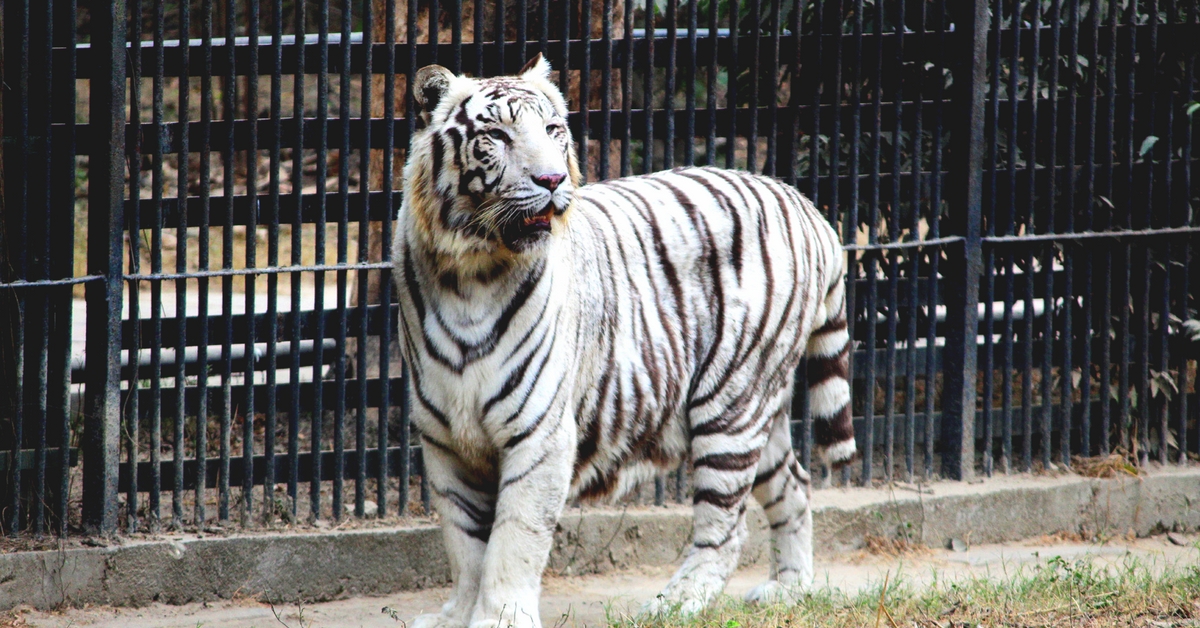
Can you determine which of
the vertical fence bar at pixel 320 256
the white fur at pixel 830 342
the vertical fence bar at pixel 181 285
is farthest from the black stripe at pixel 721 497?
the vertical fence bar at pixel 181 285

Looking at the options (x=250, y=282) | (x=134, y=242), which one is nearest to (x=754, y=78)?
(x=250, y=282)

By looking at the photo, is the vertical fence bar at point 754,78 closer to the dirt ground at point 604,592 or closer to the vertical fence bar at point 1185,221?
the dirt ground at point 604,592

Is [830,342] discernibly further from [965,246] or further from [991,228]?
[991,228]

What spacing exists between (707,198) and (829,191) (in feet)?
3.47

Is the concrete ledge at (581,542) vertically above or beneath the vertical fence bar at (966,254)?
beneath

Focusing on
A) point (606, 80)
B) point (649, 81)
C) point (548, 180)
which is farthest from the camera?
point (649, 81)

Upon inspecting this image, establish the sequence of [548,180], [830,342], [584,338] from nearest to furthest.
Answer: [548,180]
[584,338]
[830,342]

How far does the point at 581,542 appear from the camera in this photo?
5.43 metres

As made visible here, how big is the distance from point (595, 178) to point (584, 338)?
6.05 ft

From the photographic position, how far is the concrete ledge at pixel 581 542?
4797mm

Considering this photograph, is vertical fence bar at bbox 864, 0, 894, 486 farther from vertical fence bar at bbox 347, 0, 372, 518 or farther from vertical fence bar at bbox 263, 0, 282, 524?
vertical fence bar at bbox 263, 0, 282, 524

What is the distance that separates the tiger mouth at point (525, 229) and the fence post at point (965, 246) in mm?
2712

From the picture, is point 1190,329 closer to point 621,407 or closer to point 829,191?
point 829,191

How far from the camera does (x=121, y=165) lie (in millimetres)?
4777
